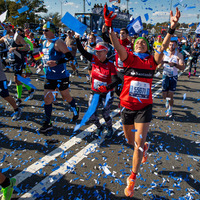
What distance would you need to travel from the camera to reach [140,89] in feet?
9.02

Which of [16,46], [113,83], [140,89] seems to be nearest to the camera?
[140,89]

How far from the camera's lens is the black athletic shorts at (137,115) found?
108 inches

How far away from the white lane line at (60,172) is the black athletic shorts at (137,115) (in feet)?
3.75

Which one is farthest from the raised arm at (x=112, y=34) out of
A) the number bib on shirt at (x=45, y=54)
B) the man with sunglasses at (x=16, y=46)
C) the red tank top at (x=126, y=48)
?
the man with sunglasses at (x=16, y=46)

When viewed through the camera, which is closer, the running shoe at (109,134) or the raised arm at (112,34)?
the raised arm at (112,34)

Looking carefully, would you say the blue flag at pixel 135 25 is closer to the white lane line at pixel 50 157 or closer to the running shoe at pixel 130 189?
the white lane line at pixel 50 157

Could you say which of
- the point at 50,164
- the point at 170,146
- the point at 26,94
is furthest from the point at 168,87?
the point at 26,94

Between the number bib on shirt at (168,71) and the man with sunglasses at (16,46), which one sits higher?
the man with sunglasses at (16,46)

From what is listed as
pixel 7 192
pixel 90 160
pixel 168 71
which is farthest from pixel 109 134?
pixel 168 71

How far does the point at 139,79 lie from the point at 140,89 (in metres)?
0.15

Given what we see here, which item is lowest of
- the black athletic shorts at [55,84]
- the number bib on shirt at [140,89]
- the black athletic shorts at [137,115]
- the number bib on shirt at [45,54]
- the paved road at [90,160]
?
the paved road at [90,160]

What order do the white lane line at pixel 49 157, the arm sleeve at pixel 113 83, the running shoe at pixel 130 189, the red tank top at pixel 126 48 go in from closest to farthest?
the running shoe at pixel 130 189 < the white lane line at pixel 49 157 < the arm sleeve at pixel 113 83 < the red tank top at pixel 126 48

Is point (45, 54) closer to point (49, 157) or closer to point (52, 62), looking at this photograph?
point (52, 62)

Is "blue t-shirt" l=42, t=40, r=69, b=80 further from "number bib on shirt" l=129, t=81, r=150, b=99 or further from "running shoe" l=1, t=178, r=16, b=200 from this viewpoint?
"running shoe" l=1, t=178, r=16, b=200
